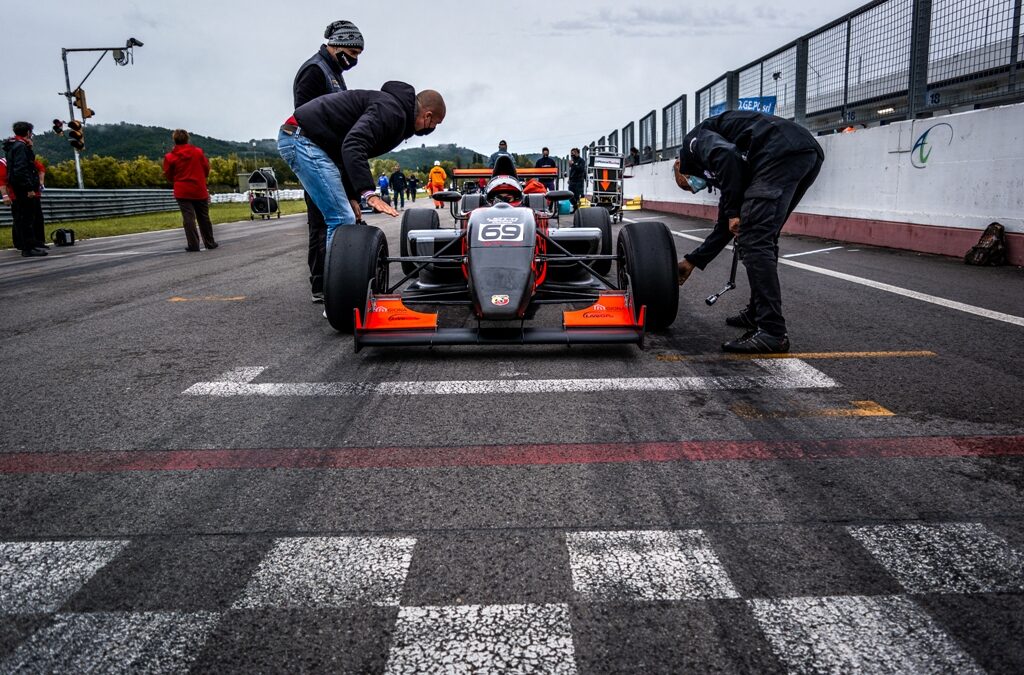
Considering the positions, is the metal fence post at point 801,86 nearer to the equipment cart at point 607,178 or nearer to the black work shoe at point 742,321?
the equipment cart at point 607,178

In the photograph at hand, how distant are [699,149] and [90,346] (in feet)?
12.9

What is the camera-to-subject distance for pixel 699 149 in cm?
466

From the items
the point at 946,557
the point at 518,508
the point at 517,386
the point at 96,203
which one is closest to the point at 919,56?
the point at 517,386

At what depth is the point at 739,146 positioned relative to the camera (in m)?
4.70

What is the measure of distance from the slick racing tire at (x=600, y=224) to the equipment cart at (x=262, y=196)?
1841cm

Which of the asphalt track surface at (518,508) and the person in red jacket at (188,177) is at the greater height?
the person in red jacket at (188,177)

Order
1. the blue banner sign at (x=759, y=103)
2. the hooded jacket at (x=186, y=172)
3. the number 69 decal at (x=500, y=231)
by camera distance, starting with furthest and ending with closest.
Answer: the blue banner sign at (x=759, y=103)
the hooded jacket at (x=186, y=172)
the number 69 decal at (x=500, y=231)

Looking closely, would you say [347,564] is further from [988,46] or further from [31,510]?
[988,46]

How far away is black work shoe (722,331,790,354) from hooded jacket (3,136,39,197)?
11673 mm

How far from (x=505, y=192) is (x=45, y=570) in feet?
15.3

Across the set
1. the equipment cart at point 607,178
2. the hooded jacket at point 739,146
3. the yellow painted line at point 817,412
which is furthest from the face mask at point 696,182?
the equipment cart at point 607,178

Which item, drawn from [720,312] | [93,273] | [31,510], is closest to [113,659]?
[31,510]

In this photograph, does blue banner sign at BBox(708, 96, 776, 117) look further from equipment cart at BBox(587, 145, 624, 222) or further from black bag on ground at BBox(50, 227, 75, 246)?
black bag on ground at BBox(50, 227, 75, 246)

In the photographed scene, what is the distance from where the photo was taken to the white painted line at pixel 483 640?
164 centimetres
